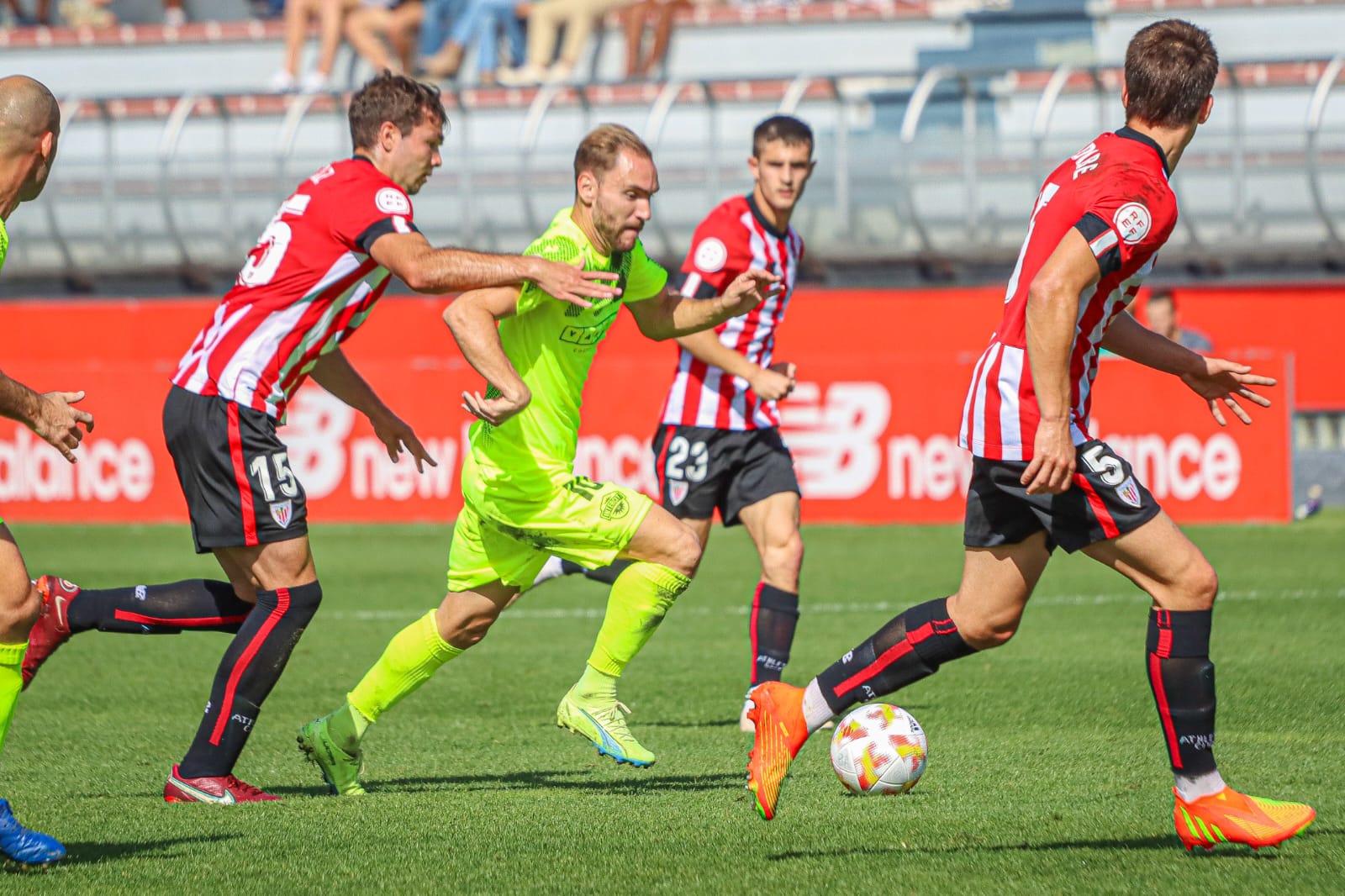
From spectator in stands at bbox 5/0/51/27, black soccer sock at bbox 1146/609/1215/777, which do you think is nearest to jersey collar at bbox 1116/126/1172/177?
black soccer sock at bbox 1146/609/1215/777

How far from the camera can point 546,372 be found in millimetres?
5824

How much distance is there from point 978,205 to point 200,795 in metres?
12.4

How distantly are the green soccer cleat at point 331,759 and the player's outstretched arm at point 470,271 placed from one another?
1494 mm

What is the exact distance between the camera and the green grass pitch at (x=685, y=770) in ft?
14.8

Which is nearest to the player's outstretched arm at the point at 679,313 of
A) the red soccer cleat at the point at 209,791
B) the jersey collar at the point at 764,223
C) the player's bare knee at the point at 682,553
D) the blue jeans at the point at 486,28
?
the player's bare knee at the point at 682,553

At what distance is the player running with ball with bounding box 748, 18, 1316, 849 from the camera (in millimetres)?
4504

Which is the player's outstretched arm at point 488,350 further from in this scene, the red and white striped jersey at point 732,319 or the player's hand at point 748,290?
the red and white striped jersey at point 732,319

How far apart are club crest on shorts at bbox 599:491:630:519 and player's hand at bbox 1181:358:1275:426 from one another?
5.91ft

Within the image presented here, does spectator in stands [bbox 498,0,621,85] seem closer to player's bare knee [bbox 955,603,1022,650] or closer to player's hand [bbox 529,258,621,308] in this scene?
player's hand [bbox 529,258,621,308]

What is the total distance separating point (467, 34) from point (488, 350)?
1580cm

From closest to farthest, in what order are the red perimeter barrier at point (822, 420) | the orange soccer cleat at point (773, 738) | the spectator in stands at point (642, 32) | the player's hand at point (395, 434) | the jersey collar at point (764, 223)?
the orange soccer cleat at point (773, 738) → the player's hand at point (395, 434) → the jersey collar at point (764, 223) → the red perimeter barrier at point (822, 420) → the spectator in stands at point (642, 32)

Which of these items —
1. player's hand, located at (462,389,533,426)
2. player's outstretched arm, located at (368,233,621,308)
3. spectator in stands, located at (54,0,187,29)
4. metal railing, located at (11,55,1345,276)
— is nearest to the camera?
player's outstretched arm, located at (368,233,621,308)

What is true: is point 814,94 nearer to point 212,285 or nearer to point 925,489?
point 925,489

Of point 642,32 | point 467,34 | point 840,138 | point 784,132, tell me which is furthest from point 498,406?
point 467,34
